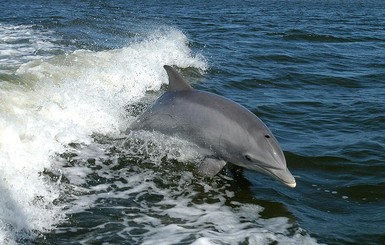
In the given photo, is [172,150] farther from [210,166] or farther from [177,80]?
[177,80]

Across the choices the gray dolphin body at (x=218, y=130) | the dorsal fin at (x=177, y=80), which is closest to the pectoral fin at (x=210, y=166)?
the gray dolphin body at (x=218, y=130)

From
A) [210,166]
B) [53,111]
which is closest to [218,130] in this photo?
[210,166]

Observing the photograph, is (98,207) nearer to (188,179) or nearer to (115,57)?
(188,179)

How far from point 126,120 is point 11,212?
4.22 metres

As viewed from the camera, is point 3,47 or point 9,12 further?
point 9,12

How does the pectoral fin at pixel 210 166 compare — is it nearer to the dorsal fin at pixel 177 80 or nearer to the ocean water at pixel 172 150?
the ocean water at pixel 172 150

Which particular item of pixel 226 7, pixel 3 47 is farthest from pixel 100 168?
pixel 226 7

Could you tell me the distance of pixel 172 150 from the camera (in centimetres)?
827

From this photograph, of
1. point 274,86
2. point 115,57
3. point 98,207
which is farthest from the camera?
point 115,57

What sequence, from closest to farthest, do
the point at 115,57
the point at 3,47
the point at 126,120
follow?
1. the point at 126,120
2. the point at 115,57
3. the point at 3,47

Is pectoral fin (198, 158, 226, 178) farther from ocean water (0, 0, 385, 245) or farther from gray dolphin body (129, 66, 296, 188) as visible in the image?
ocean water (0, 0, 385, 245)

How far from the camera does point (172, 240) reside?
5.68 meters

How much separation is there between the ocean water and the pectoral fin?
0.44 feet

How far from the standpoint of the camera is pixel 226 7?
38469 mm
